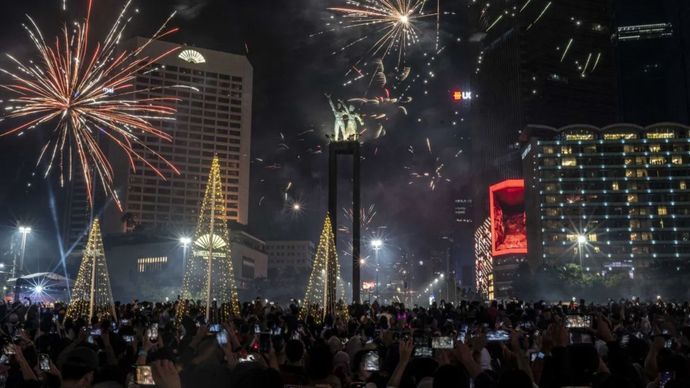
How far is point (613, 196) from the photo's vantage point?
102 meters

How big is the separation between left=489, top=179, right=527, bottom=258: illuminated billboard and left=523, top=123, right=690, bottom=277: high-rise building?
1265cm

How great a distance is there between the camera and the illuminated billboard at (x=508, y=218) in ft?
397

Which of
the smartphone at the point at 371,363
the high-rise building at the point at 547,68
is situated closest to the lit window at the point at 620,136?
the high-rise building at the point at 547,68

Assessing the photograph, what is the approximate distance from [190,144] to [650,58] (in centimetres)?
9827

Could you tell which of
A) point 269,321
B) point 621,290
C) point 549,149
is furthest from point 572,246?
point 269,321

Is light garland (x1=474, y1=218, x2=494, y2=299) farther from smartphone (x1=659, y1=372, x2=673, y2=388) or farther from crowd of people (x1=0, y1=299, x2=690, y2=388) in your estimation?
smartphone (x1=659, y1=372, x2=673, y2=388)

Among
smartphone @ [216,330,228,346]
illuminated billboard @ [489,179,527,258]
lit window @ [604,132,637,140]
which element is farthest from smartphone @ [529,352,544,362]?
illuminated billboard @ [489,179,527,258]

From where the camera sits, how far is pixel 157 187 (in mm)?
125812

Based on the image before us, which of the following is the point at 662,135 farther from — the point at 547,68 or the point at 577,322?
the point at 577,322

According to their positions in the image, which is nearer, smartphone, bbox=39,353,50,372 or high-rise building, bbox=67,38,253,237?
smartphone, bbox=39,353,50,372

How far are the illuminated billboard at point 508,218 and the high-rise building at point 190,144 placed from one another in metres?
52.0

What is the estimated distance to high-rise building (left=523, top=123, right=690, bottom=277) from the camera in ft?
326

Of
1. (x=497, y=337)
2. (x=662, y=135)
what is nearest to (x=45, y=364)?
(x=497, y=337)

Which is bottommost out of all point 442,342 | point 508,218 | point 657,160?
point 442,342
